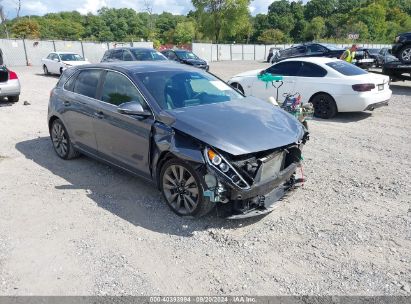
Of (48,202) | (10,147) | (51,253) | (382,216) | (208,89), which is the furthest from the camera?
(10,147)

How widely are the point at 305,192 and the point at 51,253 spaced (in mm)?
3157

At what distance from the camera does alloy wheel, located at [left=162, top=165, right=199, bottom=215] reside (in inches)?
156

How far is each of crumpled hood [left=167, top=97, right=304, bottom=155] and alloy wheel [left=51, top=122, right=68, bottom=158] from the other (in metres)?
2.70

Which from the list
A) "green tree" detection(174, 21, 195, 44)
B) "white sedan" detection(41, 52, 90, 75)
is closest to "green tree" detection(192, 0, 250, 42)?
"green tree" detection(174, 21, 195, 44)

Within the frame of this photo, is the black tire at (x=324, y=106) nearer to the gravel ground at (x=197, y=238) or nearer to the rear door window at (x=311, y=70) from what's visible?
the rear door window at (x=311, y=70)

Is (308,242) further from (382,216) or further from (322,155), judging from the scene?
(322,155)

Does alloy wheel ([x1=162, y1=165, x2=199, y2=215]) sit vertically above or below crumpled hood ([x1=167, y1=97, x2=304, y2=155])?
below

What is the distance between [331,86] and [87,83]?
5906 mm

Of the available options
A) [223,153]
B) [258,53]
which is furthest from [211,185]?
[258,53]

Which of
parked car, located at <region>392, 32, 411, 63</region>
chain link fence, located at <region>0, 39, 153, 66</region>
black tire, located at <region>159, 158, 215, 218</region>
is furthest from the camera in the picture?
chain link fence, located at <region>0, 39, 153, 66</region>

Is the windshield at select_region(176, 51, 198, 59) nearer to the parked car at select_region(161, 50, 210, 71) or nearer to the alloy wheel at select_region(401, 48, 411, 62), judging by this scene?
the parked car at select_region(161, 50, 210, 71)

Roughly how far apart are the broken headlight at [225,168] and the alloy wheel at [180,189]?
340mm

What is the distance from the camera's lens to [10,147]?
708 centimetres

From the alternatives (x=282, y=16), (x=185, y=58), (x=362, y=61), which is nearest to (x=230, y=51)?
(x=185, y=58)
